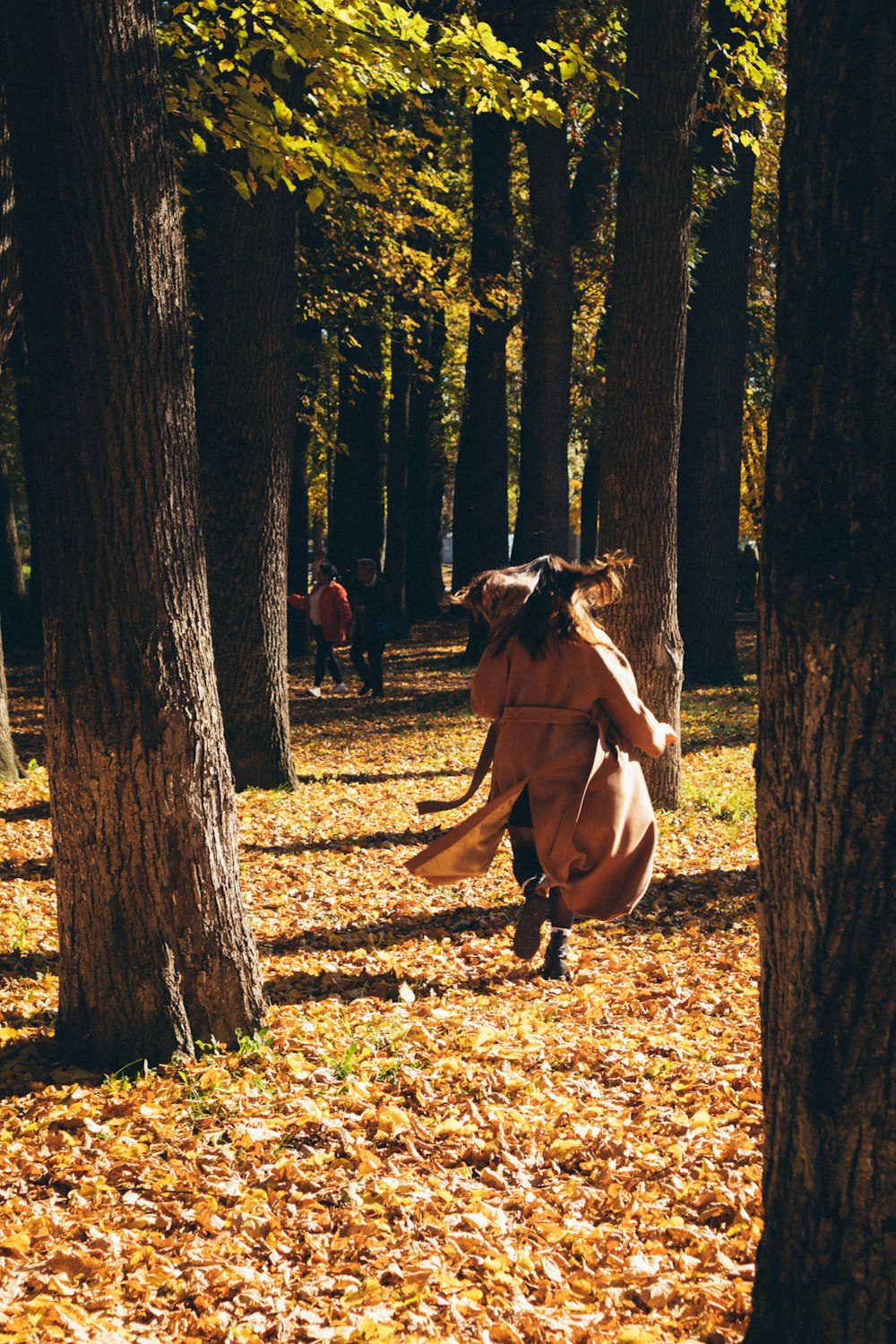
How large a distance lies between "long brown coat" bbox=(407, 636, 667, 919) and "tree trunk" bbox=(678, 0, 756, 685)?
433 inches

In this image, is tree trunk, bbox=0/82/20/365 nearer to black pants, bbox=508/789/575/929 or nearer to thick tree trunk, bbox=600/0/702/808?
thick tree trunk, bbox=600/0/702/808

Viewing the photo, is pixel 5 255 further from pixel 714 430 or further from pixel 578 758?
pixel 714 430

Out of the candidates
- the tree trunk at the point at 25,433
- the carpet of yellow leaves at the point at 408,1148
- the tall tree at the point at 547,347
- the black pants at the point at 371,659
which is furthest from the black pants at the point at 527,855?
the tree trunk at the point at 25,433

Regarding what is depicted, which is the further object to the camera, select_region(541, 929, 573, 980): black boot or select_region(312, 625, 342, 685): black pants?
select_region(312, 625, 342, 685): black pants

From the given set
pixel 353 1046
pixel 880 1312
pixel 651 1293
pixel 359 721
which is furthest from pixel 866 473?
pixel 359 721

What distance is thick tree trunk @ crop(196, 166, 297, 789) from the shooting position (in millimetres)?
8789

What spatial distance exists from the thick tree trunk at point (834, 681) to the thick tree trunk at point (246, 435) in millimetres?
6985

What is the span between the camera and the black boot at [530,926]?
17.6ft

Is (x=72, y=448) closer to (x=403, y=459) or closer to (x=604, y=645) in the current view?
(x=604, y=645)

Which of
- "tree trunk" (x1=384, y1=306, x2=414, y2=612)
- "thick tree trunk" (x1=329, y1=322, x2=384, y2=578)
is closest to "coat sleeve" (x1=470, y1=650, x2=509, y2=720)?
"thick tree trunk" (x1=329, y1=322, x2=384, y2=578)

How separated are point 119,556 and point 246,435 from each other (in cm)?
503

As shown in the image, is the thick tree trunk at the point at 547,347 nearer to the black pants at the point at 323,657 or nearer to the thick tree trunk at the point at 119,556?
the black pants at the point at 323,657

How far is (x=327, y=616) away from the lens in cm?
1650

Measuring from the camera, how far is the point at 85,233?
3.98 meters
